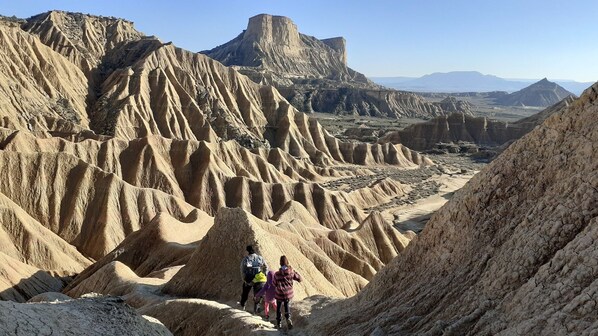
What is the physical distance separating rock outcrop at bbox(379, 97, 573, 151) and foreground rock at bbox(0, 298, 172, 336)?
109581 millimetres

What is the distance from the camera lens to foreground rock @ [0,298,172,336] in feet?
33.4

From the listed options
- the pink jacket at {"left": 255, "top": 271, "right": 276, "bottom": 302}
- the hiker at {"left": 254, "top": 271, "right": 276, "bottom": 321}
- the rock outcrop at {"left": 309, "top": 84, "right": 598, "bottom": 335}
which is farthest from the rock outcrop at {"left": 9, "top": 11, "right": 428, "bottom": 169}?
the rock outcrop at {"left": 309, "top": 84, "right": 598, "bottom": 335}

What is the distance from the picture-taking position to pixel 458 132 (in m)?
126

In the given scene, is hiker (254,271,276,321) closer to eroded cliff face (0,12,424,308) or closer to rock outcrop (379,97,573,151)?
eroded cliff face (0,12,424,308)

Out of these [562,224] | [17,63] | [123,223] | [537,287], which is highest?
[17,63]

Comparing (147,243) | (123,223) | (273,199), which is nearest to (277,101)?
(273,199)

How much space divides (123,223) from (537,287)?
131 ft

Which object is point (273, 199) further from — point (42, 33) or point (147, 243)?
point (42, 33)

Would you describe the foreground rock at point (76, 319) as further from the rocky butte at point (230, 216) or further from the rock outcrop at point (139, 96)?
the rock outcrop at point (139, 96)

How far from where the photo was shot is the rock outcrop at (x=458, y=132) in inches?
4806

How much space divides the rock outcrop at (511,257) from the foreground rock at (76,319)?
4621 millimetres

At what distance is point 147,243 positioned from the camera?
33250mm

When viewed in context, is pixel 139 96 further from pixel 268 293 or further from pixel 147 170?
pixel 268 293

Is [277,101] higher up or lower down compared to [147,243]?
higher up
